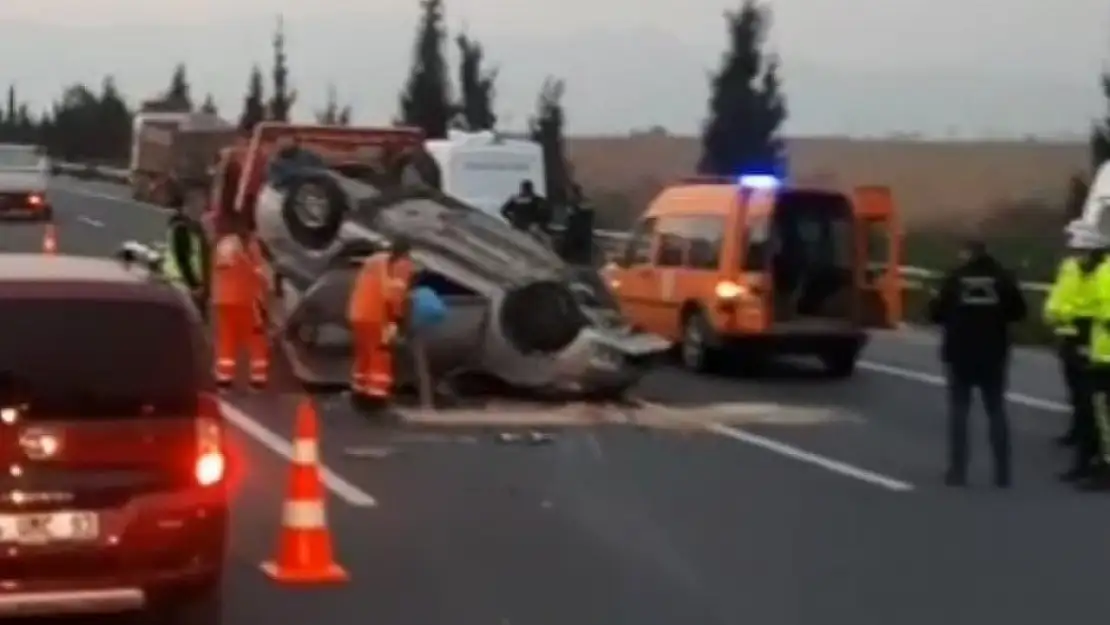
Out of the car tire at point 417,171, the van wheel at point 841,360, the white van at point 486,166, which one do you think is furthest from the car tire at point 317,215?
the white van at point 486,166

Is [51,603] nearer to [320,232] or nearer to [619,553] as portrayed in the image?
[619,553]

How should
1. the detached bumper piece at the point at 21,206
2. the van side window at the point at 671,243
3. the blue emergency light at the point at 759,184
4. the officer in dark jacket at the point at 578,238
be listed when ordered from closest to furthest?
1. the blue emergency light at the point at 759,184
2. the van side window at the point at 671,243
3. the officer in dark jacket at the point at 578,238
4. the detached bumper piece at the point at 21,206

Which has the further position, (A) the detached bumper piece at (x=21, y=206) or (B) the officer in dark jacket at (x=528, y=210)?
(A) the detached bumper piece at (x=21, y=206)

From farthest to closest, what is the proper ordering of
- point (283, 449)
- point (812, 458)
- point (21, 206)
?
point (21, 206), point (812, 458), point (283, 449)

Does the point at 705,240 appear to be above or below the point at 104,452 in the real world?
below

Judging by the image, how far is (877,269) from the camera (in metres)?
27.2

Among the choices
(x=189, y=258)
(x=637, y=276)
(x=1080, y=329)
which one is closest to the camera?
(x=1080, y=329)

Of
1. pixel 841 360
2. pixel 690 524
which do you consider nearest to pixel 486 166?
pixel 841 360

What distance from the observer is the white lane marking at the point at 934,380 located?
22047mm

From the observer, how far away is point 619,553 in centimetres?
1303

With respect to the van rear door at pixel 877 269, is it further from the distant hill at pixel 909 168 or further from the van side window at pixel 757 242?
the distant hill at pixel 909 168

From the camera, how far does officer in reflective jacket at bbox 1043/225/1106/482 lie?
1642 cm

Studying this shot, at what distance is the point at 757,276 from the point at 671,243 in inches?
63.2

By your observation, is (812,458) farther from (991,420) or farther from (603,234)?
(603,234)
